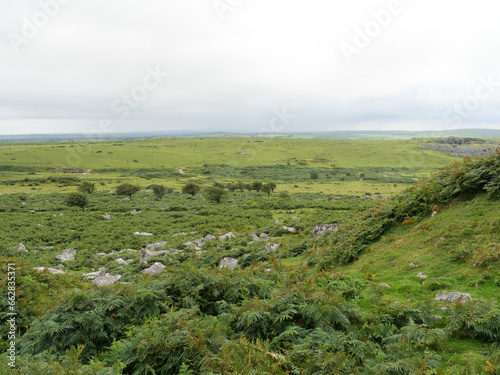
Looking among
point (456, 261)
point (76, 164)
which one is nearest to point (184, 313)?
point (456, 261)

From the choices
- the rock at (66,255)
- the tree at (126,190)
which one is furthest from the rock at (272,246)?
the tree at (126,190)

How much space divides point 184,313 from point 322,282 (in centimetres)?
479

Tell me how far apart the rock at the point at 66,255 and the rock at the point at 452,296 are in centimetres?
2247

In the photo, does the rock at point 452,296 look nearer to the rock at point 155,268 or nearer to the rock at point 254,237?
the rock at point 155,268

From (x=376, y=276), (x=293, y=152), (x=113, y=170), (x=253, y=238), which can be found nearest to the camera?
(x=376, y=276)

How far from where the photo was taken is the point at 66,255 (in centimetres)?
2091

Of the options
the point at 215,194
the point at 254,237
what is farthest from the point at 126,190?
the point at 254,237

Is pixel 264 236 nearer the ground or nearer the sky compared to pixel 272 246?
nearer the ground

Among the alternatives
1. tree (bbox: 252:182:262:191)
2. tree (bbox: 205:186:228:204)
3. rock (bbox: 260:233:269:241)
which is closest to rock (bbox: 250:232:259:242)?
rock (bbox: 260:233:269:241)

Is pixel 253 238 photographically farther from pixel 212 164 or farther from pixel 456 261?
pixel 212 164

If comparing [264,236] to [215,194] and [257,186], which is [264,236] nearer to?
[215,194]

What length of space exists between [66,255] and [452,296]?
23950 mm

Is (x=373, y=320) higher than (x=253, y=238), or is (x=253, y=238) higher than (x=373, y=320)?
(x=373, y=320)

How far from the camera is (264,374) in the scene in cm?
462
